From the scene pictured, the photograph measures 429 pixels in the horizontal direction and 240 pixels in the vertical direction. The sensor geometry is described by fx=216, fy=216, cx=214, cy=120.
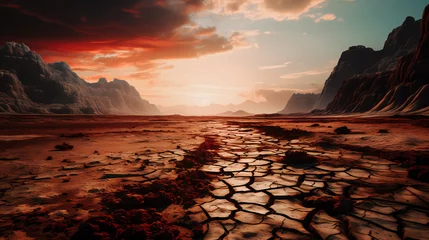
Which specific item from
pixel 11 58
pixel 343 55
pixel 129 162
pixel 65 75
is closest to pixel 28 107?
pixel 11 58

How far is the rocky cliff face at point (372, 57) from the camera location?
85.2 meters

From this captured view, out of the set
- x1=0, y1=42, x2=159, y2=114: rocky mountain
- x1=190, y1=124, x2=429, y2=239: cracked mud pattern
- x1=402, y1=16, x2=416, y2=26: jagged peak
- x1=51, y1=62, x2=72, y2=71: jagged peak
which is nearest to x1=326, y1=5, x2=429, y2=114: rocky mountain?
x1=190, y1=124, x2=429, y2=239: cracked mud pattern

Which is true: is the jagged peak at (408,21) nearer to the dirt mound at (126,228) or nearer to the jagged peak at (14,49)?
the dirt mound at (126,228)

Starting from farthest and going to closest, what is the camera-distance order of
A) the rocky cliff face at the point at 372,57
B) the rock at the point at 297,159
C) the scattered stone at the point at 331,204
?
the rocky cliff face at the point at 372,57 < the rock at the point at 297,159 < the scattered stone at the point at 331,204

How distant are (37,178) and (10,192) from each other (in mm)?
608

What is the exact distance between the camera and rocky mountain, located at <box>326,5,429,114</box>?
123 ft

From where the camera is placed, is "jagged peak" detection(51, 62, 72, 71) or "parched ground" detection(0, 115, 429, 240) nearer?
"parched ground" detection(0, 115, 429, 240)

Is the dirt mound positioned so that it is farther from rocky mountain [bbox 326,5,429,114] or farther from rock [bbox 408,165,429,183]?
rocky mountain [bbox 326,5,429,114]

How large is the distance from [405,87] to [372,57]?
242ft

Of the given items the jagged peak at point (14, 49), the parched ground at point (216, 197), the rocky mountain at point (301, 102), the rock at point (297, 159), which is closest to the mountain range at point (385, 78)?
the rock at point (297, 159)

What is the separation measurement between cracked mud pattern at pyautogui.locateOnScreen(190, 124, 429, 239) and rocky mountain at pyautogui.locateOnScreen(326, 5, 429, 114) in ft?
127

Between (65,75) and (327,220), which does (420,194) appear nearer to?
(327,220)

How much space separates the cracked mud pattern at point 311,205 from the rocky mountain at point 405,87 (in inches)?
1520

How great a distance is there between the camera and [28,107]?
3583 inches
